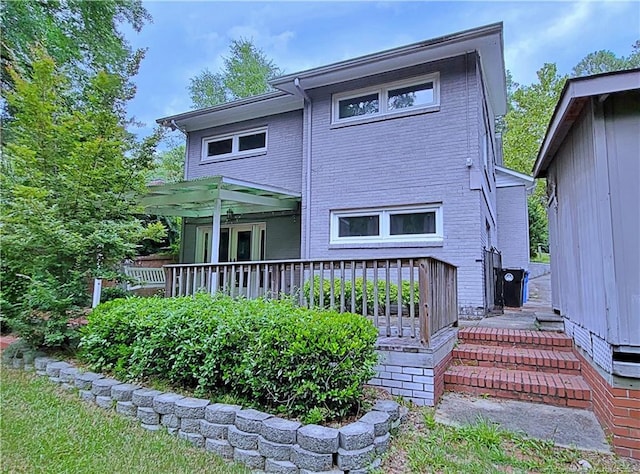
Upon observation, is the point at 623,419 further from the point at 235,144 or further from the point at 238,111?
the point at 235,144

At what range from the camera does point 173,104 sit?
2919 centimetres

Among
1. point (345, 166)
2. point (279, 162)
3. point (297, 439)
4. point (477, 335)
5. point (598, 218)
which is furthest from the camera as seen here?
point (279, 162)

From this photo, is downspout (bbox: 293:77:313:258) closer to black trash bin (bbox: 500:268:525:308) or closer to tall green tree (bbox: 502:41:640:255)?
black trash bin (bbox: 500:268:525:308)

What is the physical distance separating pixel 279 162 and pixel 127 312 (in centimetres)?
657

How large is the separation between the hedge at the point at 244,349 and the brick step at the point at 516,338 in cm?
253

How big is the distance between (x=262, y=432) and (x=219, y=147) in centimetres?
996

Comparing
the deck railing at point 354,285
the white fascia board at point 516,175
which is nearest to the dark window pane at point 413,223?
the deck railing at point 354,285

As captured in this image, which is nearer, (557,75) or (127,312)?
(127,312)

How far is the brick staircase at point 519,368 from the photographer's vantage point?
405cm

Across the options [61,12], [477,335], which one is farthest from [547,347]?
[61,12]

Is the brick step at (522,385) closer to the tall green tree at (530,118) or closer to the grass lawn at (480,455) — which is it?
the grass lawn at (480,455)

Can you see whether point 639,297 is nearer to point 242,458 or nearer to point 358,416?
point 358,416

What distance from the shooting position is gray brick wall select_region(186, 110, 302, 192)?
1010cm

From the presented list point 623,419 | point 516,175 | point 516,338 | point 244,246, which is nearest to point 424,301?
point 623,419
